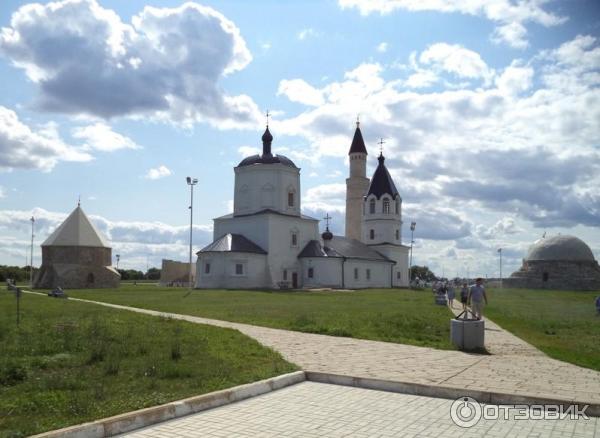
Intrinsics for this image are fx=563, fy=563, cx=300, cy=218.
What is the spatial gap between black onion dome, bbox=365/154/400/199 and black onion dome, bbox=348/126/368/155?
13.5ft

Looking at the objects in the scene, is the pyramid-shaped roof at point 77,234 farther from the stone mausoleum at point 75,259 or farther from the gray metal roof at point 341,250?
the gray metal roof at point 341,250

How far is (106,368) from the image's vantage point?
31.6 feet

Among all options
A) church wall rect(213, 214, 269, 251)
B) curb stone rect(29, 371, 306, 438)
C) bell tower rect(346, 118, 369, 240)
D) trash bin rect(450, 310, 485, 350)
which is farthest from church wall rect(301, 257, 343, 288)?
curb stone rect(29, 371, 306, 438)

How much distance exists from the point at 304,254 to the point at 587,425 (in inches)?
2006

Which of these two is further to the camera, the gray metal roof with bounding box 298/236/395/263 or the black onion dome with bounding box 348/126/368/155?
the black onion dome with bounding box 348/126/368/155

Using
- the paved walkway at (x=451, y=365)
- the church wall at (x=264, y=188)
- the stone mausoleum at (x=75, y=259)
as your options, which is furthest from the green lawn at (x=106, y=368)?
the church wall at (x=264, y=188)

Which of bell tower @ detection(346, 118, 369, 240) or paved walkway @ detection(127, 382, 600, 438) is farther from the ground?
bell tower @ detection(346, 118, 369, 240)

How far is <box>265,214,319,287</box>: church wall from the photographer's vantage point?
180ft

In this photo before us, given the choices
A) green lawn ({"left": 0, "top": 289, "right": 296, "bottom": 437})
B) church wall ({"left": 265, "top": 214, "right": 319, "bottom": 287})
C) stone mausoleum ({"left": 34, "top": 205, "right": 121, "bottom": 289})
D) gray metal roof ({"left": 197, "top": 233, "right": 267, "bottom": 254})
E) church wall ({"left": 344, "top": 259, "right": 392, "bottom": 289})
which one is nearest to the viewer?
green lawn ({"left": 0, "top": 289, "right": 296, "bottom": 437})

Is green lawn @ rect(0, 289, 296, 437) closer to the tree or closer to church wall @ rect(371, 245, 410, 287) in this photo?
church wall @ rect(371, 245, 410, 287)

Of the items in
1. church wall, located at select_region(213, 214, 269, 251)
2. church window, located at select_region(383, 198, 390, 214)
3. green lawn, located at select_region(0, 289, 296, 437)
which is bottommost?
green lawn, located at select_region(0, 289, 296, 437)

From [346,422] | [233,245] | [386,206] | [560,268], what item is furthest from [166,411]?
A: [560,268]

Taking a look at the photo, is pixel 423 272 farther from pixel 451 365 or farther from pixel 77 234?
pixel 451 365

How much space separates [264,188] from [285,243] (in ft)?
20.3
